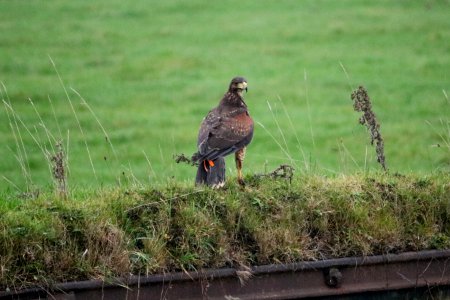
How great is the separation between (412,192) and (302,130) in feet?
29.3

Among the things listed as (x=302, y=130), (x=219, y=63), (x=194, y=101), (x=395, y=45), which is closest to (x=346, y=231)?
(x=302, y=130)

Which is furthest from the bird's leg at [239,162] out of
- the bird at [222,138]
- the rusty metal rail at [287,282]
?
the rusty metal rail at [287,282]

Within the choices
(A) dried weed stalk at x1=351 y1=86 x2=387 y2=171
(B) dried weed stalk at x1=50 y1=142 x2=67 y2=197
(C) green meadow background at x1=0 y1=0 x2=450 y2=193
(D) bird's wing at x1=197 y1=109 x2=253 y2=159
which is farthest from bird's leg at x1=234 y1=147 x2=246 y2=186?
(C) green meadow background at x1=0 y1=0 x2=450 y2=193

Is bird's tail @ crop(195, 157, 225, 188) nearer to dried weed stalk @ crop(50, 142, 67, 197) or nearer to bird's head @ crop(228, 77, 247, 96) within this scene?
bird's head @ crop(228, 77, 247, 96)

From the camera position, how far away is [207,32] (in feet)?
78.0

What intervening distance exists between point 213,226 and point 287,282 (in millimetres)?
724

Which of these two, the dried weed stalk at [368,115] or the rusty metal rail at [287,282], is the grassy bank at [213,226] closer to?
the rusty metal rail at [287,282]

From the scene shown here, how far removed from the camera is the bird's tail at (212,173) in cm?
848

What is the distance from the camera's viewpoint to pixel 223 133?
8.85m

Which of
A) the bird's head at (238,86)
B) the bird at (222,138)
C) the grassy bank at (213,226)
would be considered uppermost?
the bird's head at (238,86)

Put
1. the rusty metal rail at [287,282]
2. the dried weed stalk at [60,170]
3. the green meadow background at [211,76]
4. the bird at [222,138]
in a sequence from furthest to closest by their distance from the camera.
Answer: the green meadow background at [211,76], the bird at [222,138], the dried weed stalk at [60,170], the rusty metal rail at [287,282]

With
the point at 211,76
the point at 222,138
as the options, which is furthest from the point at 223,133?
the point at 211,76

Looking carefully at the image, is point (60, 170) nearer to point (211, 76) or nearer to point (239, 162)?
point (239, 162)

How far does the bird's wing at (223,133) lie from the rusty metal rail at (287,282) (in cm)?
138
